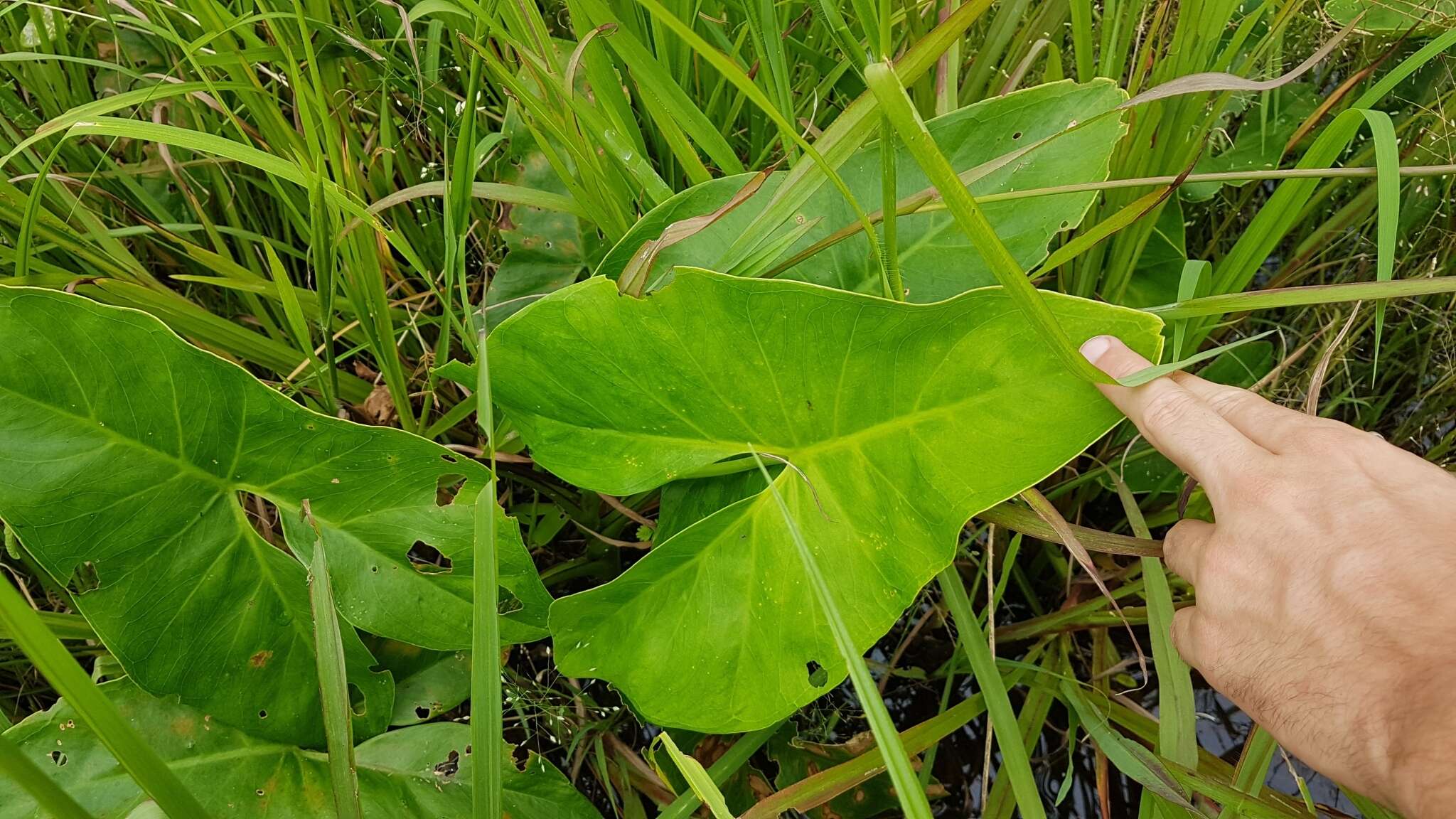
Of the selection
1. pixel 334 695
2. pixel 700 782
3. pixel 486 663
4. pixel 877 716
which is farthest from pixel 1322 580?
pixel 334 695

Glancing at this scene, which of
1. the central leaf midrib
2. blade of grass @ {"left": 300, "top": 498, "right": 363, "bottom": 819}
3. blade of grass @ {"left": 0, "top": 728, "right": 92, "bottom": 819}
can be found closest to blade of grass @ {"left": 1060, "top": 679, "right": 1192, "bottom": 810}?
the central leaf midrib

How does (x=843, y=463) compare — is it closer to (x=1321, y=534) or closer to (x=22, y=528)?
(x=1321, y=534)

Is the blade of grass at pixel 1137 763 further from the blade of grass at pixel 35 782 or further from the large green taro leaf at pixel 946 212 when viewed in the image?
the blade of grass at pixel 35 782

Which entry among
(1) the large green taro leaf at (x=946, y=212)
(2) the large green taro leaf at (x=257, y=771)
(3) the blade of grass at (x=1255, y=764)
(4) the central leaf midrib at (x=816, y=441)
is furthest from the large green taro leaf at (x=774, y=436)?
(3) the blade of grass at (x=1255, y=764)

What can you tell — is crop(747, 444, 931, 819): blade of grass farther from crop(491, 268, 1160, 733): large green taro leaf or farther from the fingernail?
the fingernail

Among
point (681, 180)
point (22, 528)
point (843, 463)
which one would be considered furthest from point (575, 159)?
point (22, 528)
